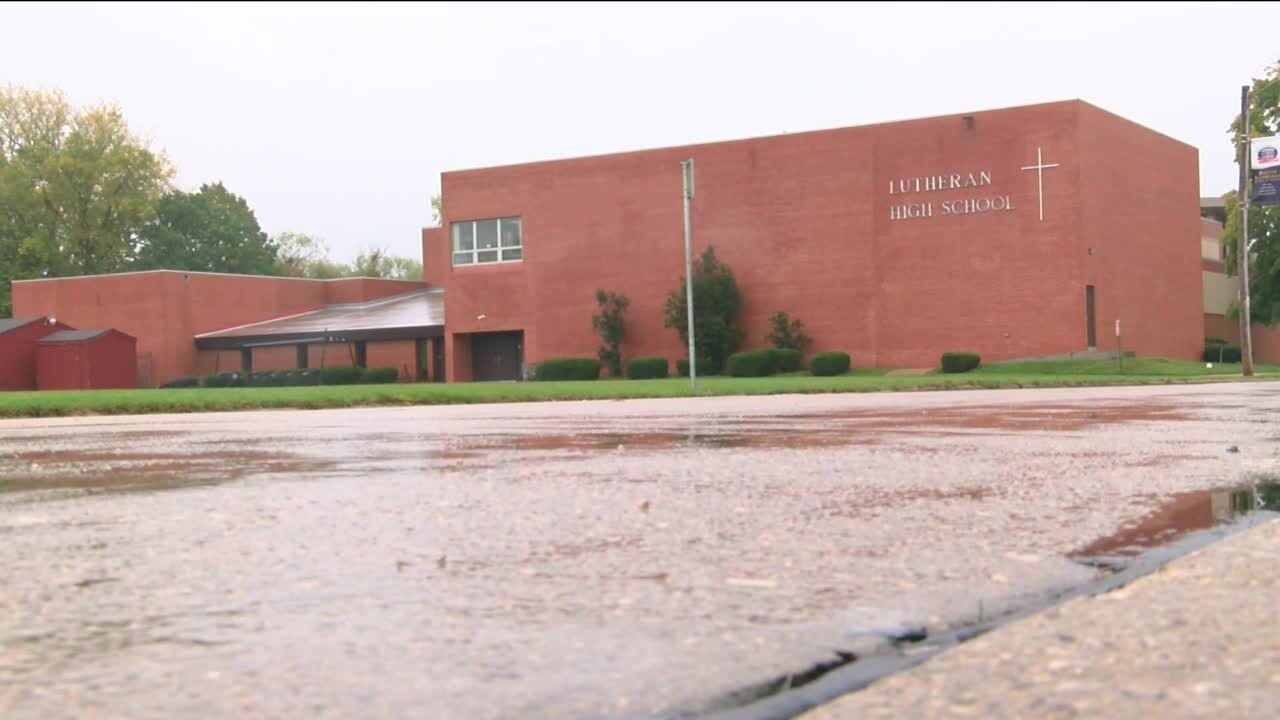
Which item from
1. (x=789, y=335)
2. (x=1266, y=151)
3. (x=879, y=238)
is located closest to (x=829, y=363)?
(x=789, y=335)

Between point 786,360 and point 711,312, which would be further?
point 711,312

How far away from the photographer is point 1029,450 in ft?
32.7

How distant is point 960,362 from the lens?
46688 millimetres

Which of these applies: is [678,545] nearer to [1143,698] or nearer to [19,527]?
[1143,698]

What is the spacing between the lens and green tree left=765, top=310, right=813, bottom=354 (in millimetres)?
51469

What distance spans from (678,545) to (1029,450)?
5462 millimetres

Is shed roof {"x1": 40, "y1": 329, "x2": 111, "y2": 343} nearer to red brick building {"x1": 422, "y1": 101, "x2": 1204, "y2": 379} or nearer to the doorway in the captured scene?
red brick building {"x1": 422, "y1": 101, "x2": 1204, "y2": 379}

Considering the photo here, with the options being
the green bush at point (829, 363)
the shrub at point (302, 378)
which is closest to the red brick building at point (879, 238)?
the green bush at point (829, 363)

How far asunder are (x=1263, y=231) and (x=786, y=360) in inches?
798

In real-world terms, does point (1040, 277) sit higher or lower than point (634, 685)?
higher

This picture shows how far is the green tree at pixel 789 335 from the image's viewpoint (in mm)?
51469

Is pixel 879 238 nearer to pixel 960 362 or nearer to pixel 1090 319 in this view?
pixel 960 362

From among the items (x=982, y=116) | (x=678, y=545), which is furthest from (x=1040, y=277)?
(x=678, y=545)

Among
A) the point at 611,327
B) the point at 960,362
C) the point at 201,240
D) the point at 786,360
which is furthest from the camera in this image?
the point at 201,240
